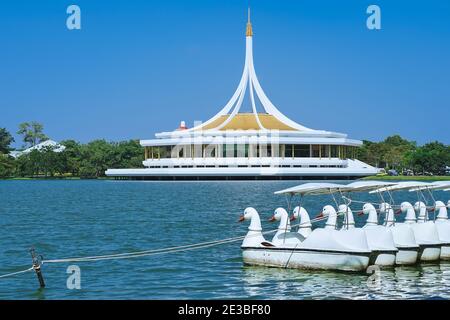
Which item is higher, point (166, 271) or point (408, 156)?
point (408, 156)

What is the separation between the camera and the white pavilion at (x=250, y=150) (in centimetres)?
9288

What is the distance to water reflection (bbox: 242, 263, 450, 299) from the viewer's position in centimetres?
1670

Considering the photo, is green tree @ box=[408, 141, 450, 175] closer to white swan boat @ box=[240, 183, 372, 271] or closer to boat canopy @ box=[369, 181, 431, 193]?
boat canopy @ box=[369, 181, 431, 193]

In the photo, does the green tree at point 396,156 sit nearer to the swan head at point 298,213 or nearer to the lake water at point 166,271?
the lake water at point 166,271

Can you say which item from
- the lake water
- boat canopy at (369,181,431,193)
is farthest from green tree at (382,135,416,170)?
boat canopy at (369,181,431,193)

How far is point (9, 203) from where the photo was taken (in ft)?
170

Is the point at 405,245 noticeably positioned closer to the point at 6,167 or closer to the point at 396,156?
the point at 396,156

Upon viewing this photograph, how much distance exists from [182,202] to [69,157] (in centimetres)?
7124

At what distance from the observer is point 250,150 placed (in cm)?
10031

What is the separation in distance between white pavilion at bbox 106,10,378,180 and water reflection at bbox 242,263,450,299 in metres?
71.0

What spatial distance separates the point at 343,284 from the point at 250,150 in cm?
8277

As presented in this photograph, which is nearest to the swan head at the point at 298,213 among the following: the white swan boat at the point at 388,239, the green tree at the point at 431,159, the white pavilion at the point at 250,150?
the white swan boat at the point at 388,239

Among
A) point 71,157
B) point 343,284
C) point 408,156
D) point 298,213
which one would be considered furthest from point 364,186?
point 71,157

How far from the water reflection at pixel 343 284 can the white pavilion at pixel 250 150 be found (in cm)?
7096
